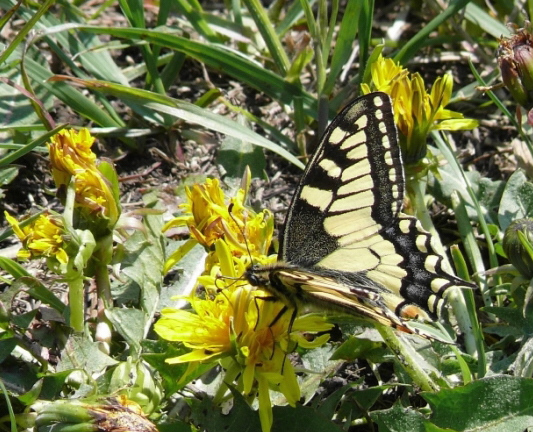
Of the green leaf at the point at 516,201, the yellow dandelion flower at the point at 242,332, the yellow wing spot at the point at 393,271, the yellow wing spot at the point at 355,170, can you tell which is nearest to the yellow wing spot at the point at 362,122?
the yellow wing spot at the point at 355,170

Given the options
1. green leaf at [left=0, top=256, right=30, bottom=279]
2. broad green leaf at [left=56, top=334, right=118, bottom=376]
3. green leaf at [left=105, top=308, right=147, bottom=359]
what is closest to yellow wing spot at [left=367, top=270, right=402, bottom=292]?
green leaf at [left=105, top=308, right=147, bottom=359]

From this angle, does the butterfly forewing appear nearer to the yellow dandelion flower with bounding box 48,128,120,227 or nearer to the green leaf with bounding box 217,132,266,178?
the yellow dandelion flower with bounding box 48,128,120,227

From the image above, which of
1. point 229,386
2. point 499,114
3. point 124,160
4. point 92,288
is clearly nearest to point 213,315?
point 229,386

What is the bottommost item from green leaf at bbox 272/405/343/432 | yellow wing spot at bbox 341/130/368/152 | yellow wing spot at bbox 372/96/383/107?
green leaf at bbox 272/405/343/432

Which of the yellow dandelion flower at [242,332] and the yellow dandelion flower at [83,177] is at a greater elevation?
the yellow dandelion flower at [83,177]

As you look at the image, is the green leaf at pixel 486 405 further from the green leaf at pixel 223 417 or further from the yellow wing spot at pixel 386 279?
the green leaf at pixel 223 417
